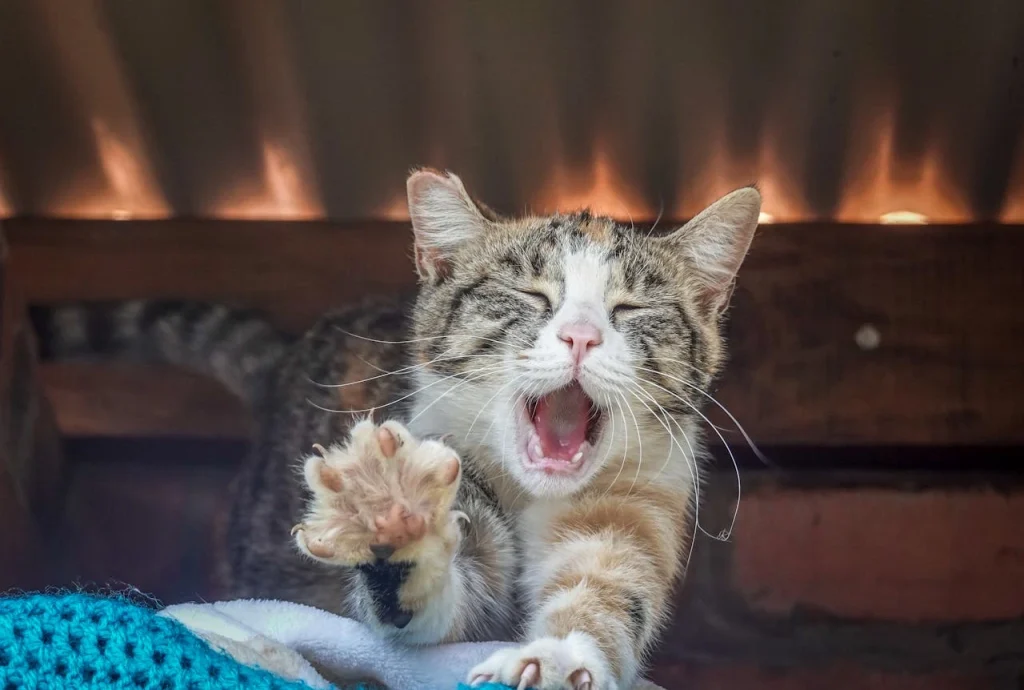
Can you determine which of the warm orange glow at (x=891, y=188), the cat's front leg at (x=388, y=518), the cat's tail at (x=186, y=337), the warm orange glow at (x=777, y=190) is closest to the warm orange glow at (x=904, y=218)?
the warm orange glow at (x=891, y=188)

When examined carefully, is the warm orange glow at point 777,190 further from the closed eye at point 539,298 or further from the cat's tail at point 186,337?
the cat's tail at point 186,337

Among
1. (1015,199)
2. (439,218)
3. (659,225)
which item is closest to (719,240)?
(659,225)

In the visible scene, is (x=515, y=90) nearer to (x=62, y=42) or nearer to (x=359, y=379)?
(x=359, y=379)

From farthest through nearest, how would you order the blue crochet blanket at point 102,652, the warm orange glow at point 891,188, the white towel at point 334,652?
the warm orange glow at point 891,188 < the white towel at point 334,652 < the blue crochet blanket at point 102,652

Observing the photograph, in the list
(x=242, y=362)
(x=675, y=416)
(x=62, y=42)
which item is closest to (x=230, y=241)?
(x=242, y=362)

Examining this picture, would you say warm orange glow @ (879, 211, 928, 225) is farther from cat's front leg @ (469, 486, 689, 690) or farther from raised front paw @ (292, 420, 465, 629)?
raised front paw @ (292, 420, 465, 629)

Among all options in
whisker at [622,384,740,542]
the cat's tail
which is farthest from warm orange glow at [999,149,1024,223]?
the cat's tail

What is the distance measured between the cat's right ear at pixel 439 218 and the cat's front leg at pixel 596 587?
335mm

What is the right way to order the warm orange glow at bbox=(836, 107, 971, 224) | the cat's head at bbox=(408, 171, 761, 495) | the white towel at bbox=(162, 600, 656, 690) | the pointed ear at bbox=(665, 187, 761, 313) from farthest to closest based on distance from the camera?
the warm orange glow at bbox=(836, 107, 971, 224) < the pointed ear at bbox=(665, 187, 761, 313) < the cat's head at bbox=(408, 171, 761, 495) < the white towel at bbox=(162, 600, 656, 690)

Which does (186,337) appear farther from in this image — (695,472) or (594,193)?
(695,472)

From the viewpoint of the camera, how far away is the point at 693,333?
1026 millimetres

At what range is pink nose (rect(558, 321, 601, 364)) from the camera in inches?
34.0

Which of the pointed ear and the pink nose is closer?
the pink nose

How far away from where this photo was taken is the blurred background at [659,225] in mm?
1061
